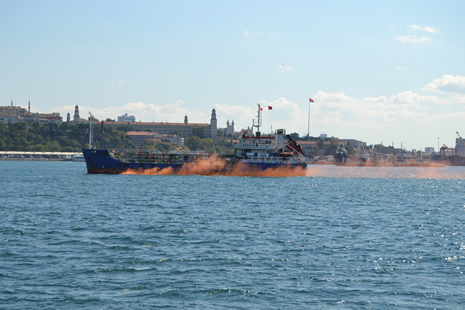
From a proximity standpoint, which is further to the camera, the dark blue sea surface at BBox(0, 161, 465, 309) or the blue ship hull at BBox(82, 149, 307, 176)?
the blue ship hull at BBox(82, 149, 307, 176)

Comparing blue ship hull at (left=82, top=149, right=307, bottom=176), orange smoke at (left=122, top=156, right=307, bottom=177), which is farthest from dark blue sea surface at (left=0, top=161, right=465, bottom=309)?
orange smoke at (left=122, top=156, right=307, bottom=177)

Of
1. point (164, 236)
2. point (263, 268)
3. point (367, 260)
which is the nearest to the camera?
point (263, 268)

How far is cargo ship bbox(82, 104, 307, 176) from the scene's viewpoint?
91.3 meters

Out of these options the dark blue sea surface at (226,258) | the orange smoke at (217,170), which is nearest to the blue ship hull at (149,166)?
the orange smoke at (217,170)

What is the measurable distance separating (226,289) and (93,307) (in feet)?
16.4

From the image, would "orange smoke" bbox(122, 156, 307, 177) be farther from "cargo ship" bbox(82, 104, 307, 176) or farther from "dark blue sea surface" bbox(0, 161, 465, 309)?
"dark blue sea surface" bbox(0, 161, 465, 309)

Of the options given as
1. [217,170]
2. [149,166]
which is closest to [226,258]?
[149,166]

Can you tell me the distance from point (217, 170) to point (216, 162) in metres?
1.63

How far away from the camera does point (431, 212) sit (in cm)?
4578

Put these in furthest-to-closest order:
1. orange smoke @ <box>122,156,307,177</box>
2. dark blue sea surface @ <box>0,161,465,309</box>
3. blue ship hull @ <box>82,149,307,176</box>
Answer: orange smoke @ <box>122,156,307,177</box> → blue ship hull @ <box>82,149,307,176</box> → dark blue sea surface @ <box>0,161,465,309</box>

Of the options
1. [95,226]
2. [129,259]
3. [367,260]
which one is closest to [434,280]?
[367,260]

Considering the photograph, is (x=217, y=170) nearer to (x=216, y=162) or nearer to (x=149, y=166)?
(x=216, y=162)

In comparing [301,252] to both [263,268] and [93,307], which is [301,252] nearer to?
[263,268]

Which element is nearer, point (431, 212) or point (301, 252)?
point (301, 252)
